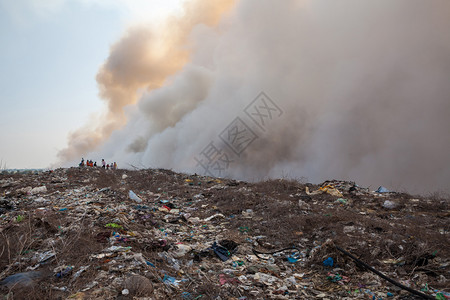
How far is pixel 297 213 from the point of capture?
20.4 ft

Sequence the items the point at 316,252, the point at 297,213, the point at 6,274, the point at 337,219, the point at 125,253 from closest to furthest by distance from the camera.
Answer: the point at 6,274 → the point at 125,253 → the point at 316,252 → the point at 337,219 → the point at 297,213

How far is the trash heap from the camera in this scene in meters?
2.88

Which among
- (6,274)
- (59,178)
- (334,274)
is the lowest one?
(6,274)

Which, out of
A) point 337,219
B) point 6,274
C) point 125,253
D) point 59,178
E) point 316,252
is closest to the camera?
point 6,274

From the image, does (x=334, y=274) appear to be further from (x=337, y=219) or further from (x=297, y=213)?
(x=297, y=213)

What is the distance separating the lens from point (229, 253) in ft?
14.2

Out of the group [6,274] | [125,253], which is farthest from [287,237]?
[6,274]

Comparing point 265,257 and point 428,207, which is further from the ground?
point 428,207

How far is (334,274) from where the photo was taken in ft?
11.7

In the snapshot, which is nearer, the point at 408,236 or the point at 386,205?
Answer: the point at 408,236

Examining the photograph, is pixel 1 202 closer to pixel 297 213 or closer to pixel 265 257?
pixel 265 257

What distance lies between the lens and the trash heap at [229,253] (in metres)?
2.88

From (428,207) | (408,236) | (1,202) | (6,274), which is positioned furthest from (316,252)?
(1,202)

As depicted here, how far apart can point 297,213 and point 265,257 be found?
2.21 metres
